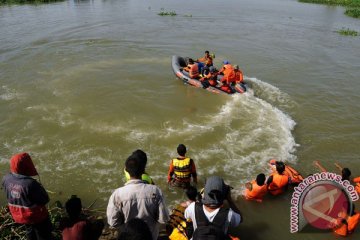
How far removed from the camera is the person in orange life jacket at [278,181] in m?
6.18

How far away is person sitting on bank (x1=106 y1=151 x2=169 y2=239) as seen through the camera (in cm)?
334

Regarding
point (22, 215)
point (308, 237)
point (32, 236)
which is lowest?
point (308, 237)

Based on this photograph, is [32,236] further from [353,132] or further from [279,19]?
[279,19]

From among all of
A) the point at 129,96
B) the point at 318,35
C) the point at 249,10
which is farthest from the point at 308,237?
the point at 249,10

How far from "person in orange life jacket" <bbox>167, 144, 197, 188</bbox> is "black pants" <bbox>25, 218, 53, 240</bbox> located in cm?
253

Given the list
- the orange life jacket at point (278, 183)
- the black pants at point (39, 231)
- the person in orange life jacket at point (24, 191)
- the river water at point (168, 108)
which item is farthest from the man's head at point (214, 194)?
the orange life jacket at point (278, 183)

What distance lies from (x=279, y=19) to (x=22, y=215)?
87.2 feet

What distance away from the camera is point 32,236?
4355 mm

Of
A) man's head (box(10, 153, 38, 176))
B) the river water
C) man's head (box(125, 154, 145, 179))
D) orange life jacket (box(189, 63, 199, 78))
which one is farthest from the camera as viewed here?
orange life jacket (box(189, 63, 199, 78))

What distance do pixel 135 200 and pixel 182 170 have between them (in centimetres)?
278

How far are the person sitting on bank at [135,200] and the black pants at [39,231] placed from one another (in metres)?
1.51

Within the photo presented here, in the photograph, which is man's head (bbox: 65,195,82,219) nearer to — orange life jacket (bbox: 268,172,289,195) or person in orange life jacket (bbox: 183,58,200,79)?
orange life jacket (bbox: 268,172,289,195)

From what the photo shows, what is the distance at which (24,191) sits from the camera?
12.6ft

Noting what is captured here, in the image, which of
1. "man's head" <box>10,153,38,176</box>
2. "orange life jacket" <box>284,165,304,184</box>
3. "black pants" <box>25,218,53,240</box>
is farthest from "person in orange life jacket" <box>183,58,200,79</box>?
"man's head" <box>10,153,38,176</box>
